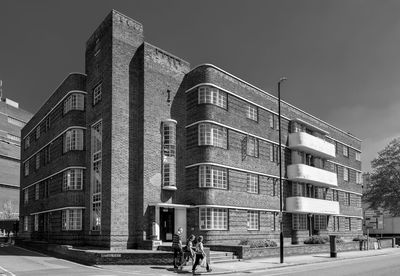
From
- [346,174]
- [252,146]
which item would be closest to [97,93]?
[252,146]

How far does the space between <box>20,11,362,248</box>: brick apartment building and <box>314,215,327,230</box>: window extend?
5106mm

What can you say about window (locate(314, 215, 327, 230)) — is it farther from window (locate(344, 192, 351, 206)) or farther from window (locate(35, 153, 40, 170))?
window (locate(35, 153, 40, 170))

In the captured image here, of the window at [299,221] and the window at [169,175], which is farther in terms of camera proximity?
the window at [299,221]

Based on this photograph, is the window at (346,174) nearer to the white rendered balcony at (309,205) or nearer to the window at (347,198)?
the window at (347,198)

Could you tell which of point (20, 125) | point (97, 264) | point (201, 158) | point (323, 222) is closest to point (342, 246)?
point (323, 222)

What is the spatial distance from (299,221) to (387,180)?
27529 mm

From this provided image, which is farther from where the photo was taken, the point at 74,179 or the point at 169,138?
the point at 74,179

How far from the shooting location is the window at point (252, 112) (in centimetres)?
3548

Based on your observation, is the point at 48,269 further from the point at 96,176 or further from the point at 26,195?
the point at 26,195

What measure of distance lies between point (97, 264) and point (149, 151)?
929cm

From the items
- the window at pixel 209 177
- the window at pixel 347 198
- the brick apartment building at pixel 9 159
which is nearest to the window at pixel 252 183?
the window at pixel 209 177

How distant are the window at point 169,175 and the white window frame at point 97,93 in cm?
662

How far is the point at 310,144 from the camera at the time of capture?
41.1 m

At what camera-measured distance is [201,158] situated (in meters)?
30.9
